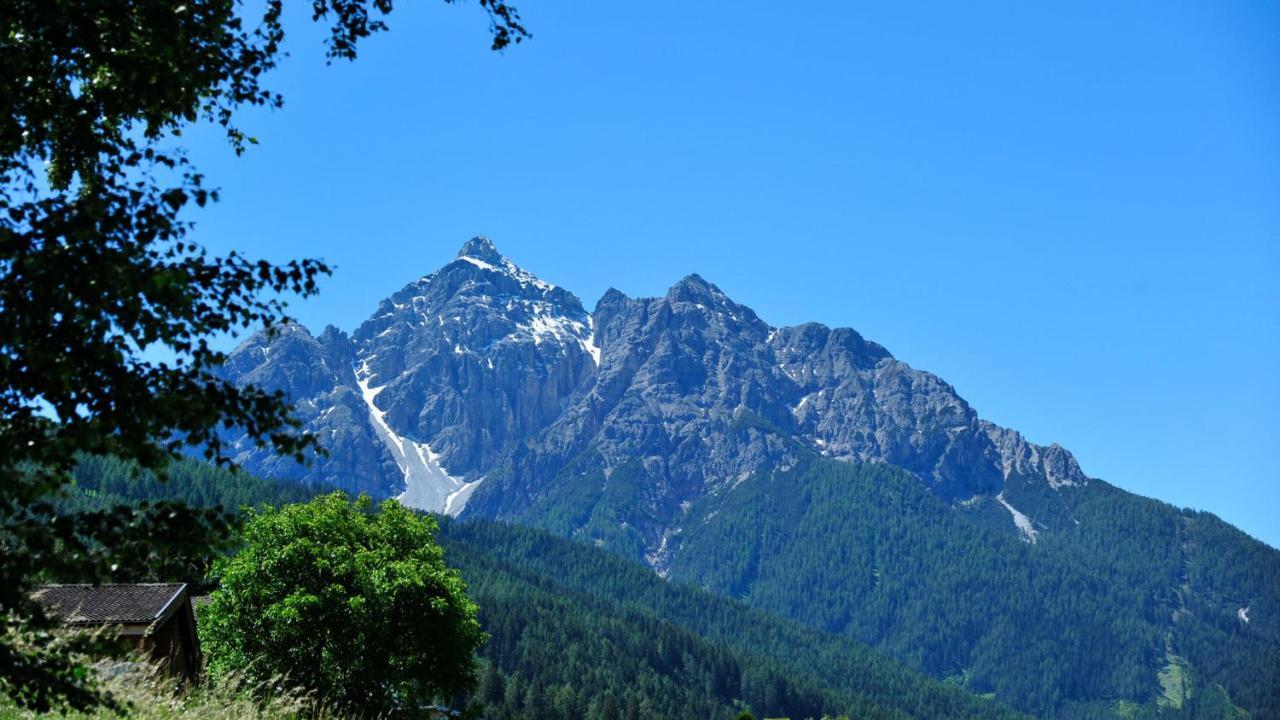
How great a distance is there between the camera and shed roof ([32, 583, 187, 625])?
102ft

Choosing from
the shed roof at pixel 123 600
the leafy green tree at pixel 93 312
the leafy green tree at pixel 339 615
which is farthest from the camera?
the leafy green tree at pixel 339 615

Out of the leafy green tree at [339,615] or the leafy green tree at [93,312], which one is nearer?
the leafy green tree at [93,312]

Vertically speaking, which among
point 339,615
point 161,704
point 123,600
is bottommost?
point 161,704

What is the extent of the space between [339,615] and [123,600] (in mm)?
8229

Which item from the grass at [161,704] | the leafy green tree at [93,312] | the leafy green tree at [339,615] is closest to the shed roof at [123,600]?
the leafy green tree at [339,615]

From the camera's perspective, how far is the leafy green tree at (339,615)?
39906 mm

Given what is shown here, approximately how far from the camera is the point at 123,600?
34.1 metres

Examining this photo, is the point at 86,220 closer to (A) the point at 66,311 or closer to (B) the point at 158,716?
(A) the point at 66,311

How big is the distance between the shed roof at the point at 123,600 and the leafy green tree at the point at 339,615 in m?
3.73

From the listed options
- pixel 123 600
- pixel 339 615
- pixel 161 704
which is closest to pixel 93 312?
pixel 161 704

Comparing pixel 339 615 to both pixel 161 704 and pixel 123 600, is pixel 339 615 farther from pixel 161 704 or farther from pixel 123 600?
pixel 161 704

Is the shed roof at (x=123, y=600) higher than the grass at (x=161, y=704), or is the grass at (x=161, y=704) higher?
the shed roof at (x=123, y=600)

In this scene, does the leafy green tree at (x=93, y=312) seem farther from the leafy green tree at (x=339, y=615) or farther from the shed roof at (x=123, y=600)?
the leafy green tree at (x=339, y=615)

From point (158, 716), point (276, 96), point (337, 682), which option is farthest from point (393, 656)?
point (276, 96)
